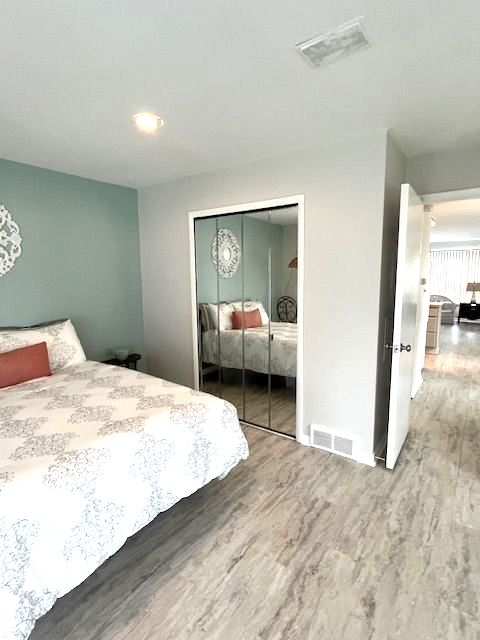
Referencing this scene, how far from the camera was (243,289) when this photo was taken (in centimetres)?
304

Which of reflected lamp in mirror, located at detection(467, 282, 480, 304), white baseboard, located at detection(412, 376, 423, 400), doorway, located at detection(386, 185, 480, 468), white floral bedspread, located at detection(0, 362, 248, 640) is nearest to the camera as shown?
white floral bedspread, located at detection(0, 362, 248, 640)

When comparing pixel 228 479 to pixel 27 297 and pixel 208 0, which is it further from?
pixel 208 0

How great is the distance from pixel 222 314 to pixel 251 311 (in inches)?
13.7

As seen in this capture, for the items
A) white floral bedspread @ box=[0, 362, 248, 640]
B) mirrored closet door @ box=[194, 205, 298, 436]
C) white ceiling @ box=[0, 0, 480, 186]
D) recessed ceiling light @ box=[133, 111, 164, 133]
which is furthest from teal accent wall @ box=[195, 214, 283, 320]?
white floral bedspread @ box=[0, 362, 248, 640]

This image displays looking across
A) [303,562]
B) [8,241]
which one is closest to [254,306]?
[303,562]

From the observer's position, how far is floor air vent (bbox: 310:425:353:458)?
2.55 m

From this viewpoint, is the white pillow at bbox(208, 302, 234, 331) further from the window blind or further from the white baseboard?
the window blind

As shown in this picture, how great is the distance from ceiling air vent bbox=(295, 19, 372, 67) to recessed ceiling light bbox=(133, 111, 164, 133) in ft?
3.17

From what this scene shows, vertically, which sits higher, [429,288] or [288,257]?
[288,257]

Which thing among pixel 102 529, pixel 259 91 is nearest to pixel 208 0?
pixel 259 91

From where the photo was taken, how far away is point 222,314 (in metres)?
3.28

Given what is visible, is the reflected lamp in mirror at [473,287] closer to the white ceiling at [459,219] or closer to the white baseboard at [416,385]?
the white ceiling at [459,219]

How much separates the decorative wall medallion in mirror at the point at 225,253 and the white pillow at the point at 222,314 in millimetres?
298

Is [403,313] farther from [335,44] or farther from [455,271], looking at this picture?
[455,271]
